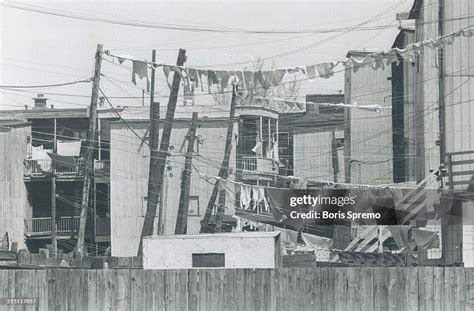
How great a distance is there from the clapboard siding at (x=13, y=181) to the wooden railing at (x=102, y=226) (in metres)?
4.54

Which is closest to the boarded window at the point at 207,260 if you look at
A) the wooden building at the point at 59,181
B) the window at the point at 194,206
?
the window at the point at 194,206

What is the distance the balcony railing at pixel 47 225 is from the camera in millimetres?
58031

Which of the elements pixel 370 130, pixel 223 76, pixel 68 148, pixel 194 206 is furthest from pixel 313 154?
pixel 223 76

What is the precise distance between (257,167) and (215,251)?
31175 mm

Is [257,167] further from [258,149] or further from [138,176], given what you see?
[138,176]

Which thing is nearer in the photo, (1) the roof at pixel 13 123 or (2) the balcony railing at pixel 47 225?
(1) the roof at pixel 13 123

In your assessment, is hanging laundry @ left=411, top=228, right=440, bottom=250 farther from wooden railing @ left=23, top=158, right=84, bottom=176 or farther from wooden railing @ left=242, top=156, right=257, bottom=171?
wooden railing @ left=23, top=158, right=84, bottom=176

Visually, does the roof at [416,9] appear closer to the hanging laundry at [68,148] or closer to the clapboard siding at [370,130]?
the clapboard siding at [370,130]

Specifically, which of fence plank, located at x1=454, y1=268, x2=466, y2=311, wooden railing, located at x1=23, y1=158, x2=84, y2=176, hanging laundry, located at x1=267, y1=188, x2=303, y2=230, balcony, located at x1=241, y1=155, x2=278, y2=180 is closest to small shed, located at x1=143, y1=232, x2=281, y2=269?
fence plank, located at x1=454, y1=268, x2=466, y2=311

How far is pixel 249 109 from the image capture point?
55062mm

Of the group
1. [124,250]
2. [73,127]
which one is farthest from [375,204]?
[73,127]

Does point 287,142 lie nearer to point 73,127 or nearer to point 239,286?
point 73,127

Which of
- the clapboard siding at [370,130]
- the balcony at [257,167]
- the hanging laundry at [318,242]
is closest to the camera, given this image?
the hanging laundry at [318,242]

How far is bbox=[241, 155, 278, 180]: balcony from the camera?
53.8 metres
